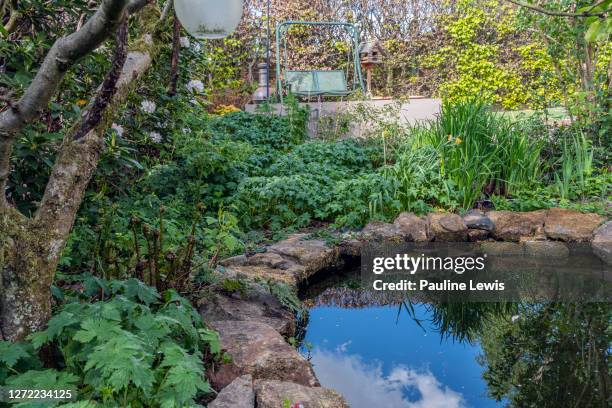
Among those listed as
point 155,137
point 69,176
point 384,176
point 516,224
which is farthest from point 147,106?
point 516,224

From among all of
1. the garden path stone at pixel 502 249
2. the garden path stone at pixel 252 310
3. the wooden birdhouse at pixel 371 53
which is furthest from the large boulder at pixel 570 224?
the wooden birdhouse at pixel 371 53

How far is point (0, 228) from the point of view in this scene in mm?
1558

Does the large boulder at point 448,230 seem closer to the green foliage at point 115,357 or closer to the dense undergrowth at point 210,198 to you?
the dense undergrowth at point 210,198

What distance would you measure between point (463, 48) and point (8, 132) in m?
8.34

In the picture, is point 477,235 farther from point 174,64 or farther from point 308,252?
point 174,64

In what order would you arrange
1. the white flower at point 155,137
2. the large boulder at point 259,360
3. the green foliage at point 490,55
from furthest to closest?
1. the green foliage at point 490,55
2. the white flower at point 155,137
3. the large boulder at point 259,360

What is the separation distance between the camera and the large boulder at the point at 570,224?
4.03 metres

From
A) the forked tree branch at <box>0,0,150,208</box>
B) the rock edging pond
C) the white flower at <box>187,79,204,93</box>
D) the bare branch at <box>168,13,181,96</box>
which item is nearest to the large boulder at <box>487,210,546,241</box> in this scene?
the rock edging pond

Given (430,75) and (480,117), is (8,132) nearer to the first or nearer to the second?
(480,117)

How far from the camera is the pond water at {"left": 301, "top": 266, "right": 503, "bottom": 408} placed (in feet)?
7.36

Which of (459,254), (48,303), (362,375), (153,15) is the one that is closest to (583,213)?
(459,254)

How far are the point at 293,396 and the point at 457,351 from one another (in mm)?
1125

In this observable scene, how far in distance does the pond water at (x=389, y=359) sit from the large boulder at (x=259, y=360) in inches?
13.4

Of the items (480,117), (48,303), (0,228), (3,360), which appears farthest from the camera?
(480,117)
